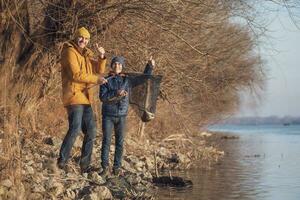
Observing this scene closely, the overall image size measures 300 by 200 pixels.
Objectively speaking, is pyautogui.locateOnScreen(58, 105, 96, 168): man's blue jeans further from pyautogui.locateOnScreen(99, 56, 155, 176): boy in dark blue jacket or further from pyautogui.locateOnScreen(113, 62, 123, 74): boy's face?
pyautogui.locateOnScreen(113, 62, 123, 74): boy's face

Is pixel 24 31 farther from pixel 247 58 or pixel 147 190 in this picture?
pixel 247 58

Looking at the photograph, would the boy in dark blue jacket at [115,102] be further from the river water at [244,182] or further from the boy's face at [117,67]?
the river water at [244,182]

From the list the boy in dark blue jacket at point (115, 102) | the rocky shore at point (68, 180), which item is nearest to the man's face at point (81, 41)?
the boy in dark blue jacket at point (115, 102)

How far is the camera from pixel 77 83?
27.8ft

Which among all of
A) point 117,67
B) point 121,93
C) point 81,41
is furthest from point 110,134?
point 81,41

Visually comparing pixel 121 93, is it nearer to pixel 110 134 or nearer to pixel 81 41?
pixel 110 134

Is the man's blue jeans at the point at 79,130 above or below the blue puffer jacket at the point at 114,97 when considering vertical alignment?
below

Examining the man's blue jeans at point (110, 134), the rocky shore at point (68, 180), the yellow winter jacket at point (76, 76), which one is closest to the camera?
the rocky shore at point (68, 180)

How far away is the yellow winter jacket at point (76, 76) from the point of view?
8352 millimetres

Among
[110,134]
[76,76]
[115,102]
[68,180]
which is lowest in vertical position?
[68,180]

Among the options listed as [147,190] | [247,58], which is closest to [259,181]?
[147,190]

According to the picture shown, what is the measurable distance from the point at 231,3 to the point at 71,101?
3.89 metres

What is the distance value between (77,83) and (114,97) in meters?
0.74

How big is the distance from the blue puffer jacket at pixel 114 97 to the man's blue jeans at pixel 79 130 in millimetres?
406
